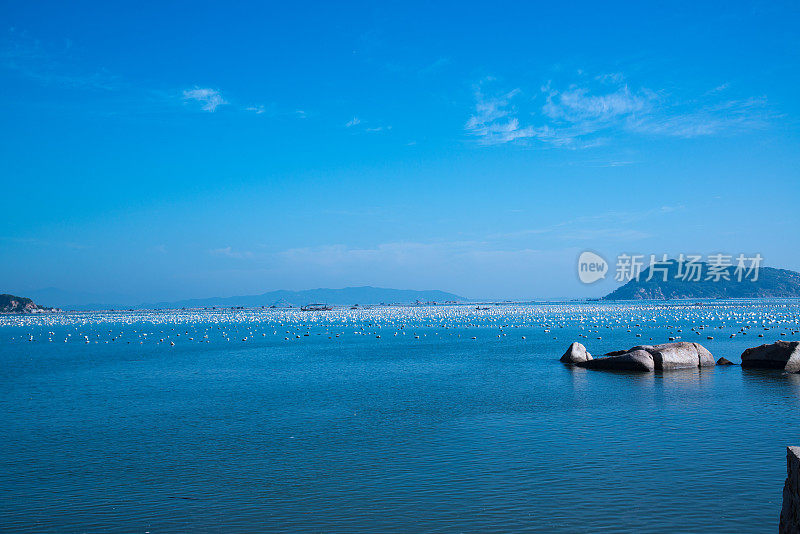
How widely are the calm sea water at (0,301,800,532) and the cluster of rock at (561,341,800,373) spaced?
1.57m

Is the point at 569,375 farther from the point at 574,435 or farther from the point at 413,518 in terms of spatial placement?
the point at 413,518

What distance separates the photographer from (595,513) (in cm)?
1116

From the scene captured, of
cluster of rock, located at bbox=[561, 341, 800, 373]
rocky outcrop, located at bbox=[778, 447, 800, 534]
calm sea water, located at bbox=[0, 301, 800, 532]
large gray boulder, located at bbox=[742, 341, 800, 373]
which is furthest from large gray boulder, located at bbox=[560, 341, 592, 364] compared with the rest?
rocky outcrop, located at bbox=[778, 447, 800, 534]

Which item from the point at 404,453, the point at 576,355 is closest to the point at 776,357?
the point at 576,355

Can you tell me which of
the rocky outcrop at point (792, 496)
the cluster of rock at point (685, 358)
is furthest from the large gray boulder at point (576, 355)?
the rocky outcrop at point (792, 496)

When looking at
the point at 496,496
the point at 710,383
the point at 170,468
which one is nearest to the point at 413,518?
the point at 496,496

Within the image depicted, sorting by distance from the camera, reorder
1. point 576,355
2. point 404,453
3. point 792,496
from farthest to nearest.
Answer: point 576,355 → point 404,453 → point 792,496

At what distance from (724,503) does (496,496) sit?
177 inches

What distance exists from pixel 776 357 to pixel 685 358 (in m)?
4.57

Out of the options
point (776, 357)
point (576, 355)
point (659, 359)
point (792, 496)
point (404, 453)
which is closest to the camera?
point (792, 496)

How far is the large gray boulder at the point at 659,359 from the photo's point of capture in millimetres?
32344

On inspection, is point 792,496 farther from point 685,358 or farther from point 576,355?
point 576,355

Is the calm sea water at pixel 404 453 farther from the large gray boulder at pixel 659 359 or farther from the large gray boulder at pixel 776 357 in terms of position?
the large gray boulder at pixel 776 357

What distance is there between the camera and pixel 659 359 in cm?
3256
